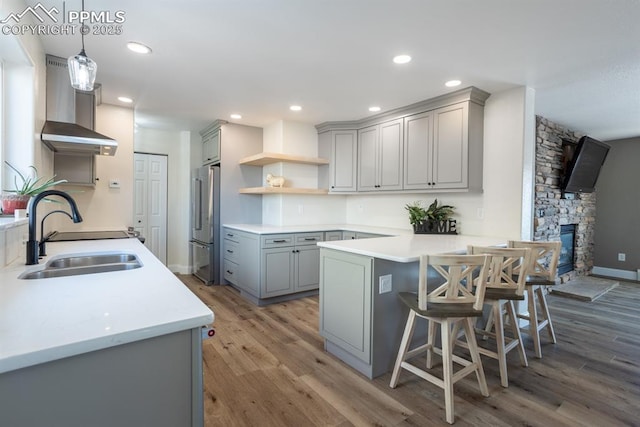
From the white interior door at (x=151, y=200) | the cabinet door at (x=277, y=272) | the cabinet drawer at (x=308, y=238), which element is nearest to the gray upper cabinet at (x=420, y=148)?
the cabinet drawer at (x=308, y=238)

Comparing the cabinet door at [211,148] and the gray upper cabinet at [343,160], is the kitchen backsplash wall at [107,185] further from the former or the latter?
the gray upper cabinet at [343,160]

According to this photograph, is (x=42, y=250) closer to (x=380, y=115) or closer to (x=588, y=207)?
(x=380, y=115)

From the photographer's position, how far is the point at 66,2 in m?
1.86

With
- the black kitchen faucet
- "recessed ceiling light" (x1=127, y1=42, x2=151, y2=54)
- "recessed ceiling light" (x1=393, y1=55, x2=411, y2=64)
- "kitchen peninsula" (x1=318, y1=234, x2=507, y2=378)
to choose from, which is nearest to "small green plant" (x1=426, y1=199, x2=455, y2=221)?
"kitchen peninsula" (x1=318, y1=234, x2=507, y2=378)

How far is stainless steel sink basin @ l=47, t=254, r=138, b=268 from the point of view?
1933 millimetres

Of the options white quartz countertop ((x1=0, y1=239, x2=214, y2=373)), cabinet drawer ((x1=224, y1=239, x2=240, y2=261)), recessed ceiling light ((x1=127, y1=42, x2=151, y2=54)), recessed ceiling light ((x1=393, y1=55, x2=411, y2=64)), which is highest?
recessed ceiling light ((x1=393, y1=55, x2=411, y2=64))

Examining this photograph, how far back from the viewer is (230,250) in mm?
4418

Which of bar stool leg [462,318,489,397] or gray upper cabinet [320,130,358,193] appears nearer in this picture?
bar stool leg [462,318,489,397]

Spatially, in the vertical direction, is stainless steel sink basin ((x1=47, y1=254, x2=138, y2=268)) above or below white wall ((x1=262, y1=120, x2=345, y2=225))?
below

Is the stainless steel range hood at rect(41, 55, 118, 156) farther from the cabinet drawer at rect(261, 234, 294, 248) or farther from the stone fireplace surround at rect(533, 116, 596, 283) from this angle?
the stone fireplace surround at rect(533, 116, 596, 283)

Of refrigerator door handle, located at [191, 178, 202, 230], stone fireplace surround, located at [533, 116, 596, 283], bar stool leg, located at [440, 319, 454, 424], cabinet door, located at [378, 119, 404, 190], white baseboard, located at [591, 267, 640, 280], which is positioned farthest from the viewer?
white baseboard, located at [591, 267, 640, 280]

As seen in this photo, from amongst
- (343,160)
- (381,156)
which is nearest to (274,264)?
(343,160)

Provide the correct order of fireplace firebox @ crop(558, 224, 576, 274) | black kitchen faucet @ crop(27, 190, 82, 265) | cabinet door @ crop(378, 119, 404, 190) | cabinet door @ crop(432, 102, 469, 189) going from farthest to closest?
fireplace firebox @ crop(558, 224, 576, 274) < cabinet door @ crop(378, 119, 404, 190) < cabinet door @ crop(432, 102, 469, 189) < black kitchen faucet @ crop(27, 190, 82, 265)

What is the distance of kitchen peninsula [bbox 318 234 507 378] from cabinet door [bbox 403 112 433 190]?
1236 mm
